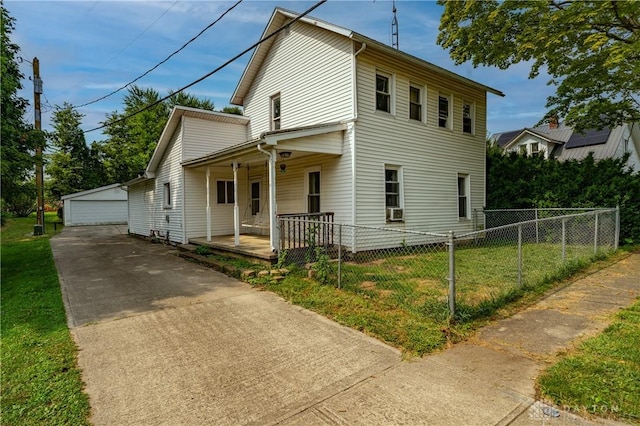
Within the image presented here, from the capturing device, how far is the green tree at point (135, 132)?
108 ft

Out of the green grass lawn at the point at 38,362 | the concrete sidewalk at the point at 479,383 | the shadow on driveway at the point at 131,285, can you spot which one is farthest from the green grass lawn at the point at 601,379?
the shadow on driveway at the point at 131,285

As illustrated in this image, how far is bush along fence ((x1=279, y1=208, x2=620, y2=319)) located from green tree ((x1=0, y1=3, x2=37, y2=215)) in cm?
645

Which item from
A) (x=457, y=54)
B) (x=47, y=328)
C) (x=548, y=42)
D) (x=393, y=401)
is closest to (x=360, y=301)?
(x=393, y=401)

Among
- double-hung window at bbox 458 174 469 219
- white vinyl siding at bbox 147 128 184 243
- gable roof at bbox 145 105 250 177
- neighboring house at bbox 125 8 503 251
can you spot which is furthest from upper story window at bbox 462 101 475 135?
white vinyl siding at bbox 147 128 184 243

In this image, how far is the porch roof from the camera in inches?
307

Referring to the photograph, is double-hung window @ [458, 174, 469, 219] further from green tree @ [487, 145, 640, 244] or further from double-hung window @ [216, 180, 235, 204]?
double-hung window @ [216, 180, 235, 204]

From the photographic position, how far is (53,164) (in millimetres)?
36438

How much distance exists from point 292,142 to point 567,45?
9375mm

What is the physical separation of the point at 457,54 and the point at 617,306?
9848 mm

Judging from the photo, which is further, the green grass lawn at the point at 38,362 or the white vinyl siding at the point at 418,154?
the white vinyl siding at the point at 418,154

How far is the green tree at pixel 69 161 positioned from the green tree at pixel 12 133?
32575mm

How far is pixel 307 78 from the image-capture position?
1065cm

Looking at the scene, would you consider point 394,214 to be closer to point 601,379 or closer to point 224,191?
point 224,191

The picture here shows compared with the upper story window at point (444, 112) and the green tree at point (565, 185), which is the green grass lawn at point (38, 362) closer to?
the upper story window at point (444, 112)
